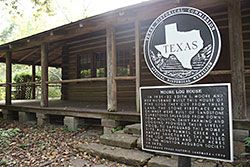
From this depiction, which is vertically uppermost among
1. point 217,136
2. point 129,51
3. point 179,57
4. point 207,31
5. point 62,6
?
point 62,6

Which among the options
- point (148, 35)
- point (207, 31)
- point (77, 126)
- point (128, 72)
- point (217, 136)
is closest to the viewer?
point (217, 136)

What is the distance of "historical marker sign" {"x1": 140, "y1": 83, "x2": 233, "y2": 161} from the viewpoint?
2.86m

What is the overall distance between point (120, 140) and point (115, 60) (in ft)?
8.09

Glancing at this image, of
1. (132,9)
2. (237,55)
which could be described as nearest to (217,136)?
(237,55)

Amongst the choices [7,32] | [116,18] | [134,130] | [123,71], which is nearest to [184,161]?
[134,130]

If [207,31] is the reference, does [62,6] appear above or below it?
above

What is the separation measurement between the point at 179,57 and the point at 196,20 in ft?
1.86

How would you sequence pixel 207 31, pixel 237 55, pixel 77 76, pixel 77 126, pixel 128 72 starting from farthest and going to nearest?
1. pixel 77 76
2. pixel 128 72
3. pixel 77 126
4. pixel 237 55
5. pixel 207 31

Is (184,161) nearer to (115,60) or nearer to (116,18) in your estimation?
(115,60)

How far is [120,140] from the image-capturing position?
209 inches

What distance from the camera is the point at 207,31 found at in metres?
3.12

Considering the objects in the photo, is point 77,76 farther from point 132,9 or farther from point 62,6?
point 62,6

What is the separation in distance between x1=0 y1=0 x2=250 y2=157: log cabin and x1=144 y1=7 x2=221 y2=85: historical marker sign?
187cm

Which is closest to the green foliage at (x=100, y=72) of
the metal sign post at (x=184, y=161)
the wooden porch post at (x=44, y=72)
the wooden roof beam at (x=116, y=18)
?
the wooden porch post at (x=44, y=72)
